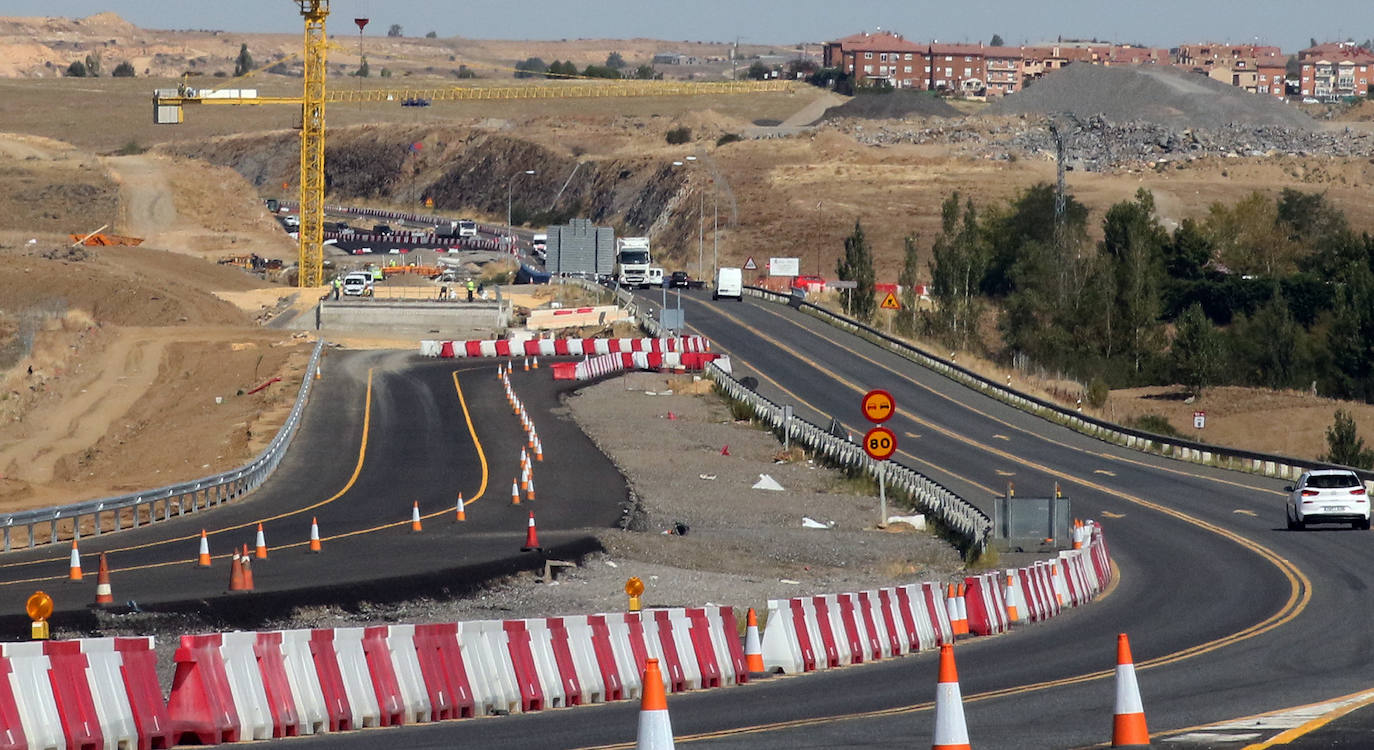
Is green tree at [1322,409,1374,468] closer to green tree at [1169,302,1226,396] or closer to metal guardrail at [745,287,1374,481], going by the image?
metal guardrail at [745,287,1374,481]

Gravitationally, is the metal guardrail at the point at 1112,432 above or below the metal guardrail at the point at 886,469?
below

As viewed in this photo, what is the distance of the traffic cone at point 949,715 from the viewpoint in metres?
10.8

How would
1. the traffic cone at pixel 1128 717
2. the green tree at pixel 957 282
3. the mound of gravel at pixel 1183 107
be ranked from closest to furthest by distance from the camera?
the traffic cone at pixel 1128 717 < the green tree at pixel 957 282 < the mound of gravel at pixel 1183 107

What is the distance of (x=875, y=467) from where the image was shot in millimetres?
42500

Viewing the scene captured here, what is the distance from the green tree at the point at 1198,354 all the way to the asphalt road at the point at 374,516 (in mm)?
27938

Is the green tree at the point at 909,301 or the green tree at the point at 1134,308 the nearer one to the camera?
the green tree at the point at 1134,308

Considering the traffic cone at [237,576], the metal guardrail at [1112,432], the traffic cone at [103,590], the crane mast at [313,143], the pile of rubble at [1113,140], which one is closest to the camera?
the traffic cone at [103,590]

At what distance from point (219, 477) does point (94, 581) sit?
11.1m

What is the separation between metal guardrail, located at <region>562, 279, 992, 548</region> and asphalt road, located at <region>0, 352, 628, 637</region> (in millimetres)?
5703

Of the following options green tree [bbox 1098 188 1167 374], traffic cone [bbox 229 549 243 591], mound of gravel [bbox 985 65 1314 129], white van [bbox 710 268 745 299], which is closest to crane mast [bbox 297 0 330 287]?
white van [bbox 710 268 745 299]

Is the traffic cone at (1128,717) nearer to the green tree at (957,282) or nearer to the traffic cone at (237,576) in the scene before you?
the traffic cone at (237,576)

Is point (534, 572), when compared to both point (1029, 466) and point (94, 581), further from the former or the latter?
point (1029, 466)

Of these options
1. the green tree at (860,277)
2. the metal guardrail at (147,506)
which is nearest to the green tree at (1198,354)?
the green tree at (860,277)

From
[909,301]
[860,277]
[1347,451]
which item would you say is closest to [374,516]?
[1347,451]
